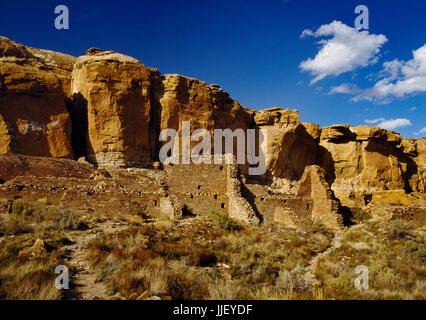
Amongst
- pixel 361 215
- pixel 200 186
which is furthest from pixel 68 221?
pixel 361 215

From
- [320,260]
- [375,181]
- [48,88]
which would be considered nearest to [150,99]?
[48,88]

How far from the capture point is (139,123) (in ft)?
65.9

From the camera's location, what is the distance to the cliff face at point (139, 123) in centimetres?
1739

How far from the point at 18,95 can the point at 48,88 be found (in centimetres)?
169

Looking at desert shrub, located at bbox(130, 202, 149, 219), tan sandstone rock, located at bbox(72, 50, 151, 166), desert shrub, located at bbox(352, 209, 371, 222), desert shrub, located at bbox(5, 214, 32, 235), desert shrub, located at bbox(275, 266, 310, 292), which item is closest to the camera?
desert shrub, located at bbox(275, 266, 310, 292)

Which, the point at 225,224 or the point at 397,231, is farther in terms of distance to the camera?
the point at 397,231

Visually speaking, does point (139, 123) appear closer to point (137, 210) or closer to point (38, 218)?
point (137, 210)

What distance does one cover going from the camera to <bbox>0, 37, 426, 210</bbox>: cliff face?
17.4 m

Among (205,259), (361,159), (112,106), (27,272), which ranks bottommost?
(205,259)

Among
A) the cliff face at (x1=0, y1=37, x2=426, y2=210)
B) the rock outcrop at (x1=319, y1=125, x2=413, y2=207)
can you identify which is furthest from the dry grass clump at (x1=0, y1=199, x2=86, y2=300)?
the rock outcrop at (x1=319, y1=125, x2=413, y2=207)

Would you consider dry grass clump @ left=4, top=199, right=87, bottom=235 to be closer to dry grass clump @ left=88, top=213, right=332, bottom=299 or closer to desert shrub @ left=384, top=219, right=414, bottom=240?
dry grass clump @ left=88, top=213, right=332, bottom=299
